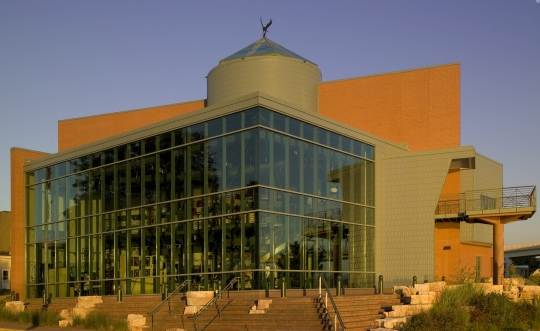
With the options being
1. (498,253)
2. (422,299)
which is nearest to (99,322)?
(422,299)

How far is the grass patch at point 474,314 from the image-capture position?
20969mm

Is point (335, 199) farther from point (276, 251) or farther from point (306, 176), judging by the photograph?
point (276, 251)

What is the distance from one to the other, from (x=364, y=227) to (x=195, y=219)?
29.9 feet

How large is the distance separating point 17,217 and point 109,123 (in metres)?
11.0

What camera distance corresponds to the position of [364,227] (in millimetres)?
33531

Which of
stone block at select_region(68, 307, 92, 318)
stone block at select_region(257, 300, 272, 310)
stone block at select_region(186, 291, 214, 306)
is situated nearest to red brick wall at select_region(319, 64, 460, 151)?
stone block at select_region(186, 291, 214, 306)

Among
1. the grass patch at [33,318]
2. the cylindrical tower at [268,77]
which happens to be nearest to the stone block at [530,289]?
the cylindrical tower at [268,77]

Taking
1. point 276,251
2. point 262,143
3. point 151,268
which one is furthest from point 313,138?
point 151,268

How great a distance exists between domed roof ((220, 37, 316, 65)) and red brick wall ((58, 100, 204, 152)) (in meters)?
5.16

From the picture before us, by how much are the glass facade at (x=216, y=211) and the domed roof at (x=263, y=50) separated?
33.3 feet

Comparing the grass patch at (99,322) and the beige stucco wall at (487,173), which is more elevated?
the beige stucco wall at (487,173)

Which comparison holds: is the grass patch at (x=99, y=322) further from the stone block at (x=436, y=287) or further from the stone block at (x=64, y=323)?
the stone block at (x=436, y=287)

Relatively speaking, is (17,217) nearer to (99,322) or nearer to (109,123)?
(109,123)

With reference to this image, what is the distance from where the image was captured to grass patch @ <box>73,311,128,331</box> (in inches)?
984
